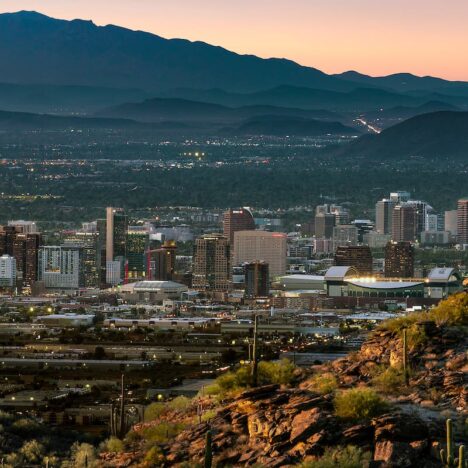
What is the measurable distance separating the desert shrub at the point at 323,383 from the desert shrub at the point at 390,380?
0.71 metres

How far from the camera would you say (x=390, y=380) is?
111 feet

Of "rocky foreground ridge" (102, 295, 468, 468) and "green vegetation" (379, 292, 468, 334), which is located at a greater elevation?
"green vegetation" (379, 292, 468, 334)

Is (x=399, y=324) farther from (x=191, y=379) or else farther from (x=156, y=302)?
(x=156, y=302)

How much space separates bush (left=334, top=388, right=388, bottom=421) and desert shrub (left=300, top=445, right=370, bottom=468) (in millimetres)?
1154

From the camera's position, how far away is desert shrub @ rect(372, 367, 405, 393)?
3356cm

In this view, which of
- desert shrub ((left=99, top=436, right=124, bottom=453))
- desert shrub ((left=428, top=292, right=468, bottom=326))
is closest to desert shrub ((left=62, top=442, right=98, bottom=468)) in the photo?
desert shrub ((left=99, top=436, right=124, bottom=453))

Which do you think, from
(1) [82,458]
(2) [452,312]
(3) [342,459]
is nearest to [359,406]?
(3) [342,459]

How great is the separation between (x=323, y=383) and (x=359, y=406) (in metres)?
2.98

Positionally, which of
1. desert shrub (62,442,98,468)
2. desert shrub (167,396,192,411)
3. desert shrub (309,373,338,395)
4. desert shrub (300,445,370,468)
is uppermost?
desert shrub (309,373,338,395)

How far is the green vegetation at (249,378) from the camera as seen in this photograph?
36281mm

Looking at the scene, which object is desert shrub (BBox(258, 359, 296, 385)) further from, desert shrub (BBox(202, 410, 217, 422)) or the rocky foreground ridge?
desert shrub (BBox(202, 410, 217, 422))

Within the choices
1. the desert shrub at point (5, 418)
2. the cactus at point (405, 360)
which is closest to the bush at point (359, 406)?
the cactus at point (405, 360)

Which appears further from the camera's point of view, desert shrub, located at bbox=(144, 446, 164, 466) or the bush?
desert shrub, located at bbox=(144, 446, 164, 466)

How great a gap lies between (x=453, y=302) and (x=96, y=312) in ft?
381
